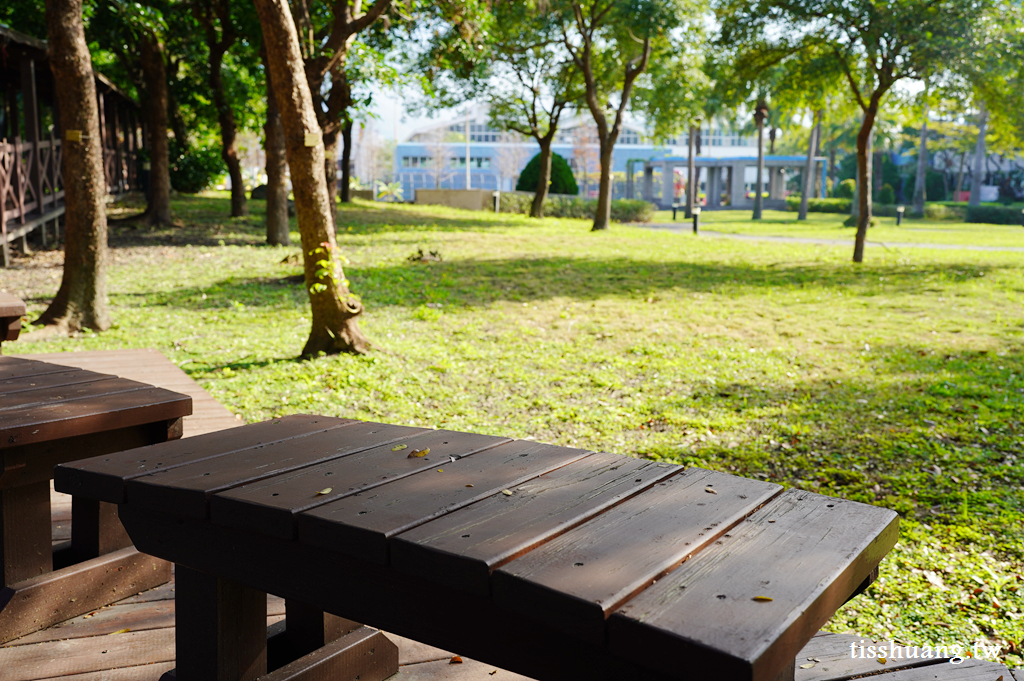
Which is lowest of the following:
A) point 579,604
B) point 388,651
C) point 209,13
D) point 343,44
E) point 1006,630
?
point 1006,630

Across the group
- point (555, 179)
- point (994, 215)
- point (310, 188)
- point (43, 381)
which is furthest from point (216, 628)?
point (994, 215)

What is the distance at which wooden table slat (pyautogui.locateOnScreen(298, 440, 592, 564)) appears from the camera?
136cm

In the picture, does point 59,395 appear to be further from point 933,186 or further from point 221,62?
point 933,186

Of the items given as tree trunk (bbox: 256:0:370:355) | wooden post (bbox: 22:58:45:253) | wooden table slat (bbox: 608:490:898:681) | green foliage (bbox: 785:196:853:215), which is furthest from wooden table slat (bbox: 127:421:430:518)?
green foliage (bbox: 785:196:853:215)

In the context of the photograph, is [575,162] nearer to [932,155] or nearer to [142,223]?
[932,155]

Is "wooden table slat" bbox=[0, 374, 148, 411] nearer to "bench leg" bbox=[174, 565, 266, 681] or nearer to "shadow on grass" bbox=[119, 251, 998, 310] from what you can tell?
"bench leg" bbox=[174, 565, 266, 681]

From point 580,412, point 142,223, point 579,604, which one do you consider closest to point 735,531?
point 579,604

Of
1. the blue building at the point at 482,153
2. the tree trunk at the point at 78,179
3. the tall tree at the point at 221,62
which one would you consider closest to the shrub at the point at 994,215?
the tall tree at the point at 221,62

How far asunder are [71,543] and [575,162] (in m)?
74.3

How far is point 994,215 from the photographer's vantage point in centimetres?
3400

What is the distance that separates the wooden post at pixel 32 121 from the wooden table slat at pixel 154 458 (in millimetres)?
12688

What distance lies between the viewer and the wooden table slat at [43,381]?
101 inches

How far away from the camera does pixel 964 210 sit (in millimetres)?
37531

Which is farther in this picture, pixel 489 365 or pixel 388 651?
pixel 489 365
